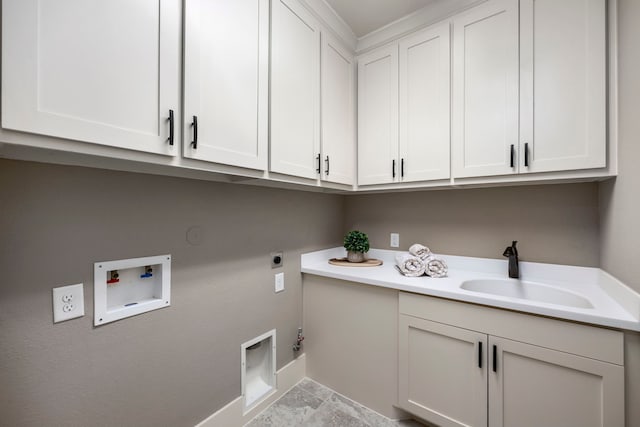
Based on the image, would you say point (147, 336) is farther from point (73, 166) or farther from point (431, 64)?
point (431, 64)

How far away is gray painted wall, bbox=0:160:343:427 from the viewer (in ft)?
2.76

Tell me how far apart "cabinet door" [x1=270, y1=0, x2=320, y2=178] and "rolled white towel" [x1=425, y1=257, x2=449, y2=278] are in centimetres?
95

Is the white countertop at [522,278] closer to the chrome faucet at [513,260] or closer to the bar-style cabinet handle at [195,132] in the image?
the chrome faucet at [513,260]

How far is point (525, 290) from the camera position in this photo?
1.54 m

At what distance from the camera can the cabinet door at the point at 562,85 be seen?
1187 millimetres

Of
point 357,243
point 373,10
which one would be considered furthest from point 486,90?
point 357,243

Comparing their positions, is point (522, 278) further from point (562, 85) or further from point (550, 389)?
point (562, 85)

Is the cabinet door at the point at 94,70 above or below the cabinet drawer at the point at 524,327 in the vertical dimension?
above

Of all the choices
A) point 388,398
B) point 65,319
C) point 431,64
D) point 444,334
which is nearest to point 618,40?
point 431,64

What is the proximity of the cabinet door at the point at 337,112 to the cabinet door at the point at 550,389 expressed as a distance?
1.32m

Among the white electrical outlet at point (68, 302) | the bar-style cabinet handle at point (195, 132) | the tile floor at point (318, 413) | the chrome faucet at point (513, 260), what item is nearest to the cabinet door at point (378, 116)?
the chrome faucet at point (513, 260)

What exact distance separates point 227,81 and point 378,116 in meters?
1.14

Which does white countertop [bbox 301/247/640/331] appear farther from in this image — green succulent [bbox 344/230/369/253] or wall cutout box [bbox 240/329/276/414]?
wall cutout box [bbox 240/329/276/414]

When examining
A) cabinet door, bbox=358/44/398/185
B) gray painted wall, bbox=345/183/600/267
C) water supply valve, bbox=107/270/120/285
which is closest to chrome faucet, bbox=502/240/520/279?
gray painted wall, bbox=345/183/600/267
